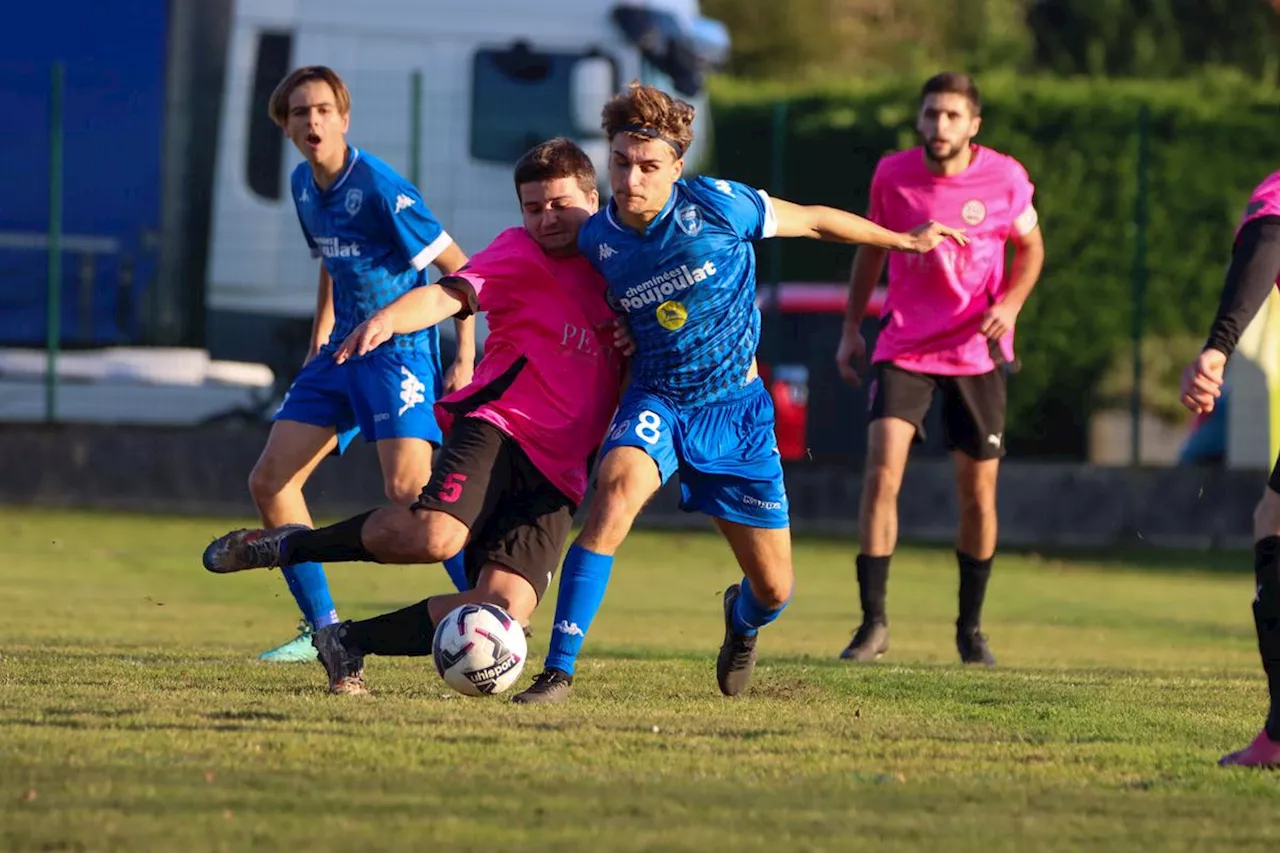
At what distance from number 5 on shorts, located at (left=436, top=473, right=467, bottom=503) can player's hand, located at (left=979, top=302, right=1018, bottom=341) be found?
311cm

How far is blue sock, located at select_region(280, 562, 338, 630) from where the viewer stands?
8.33 meters

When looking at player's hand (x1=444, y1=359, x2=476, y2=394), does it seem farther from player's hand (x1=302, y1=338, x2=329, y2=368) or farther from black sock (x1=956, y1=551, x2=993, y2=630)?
black sock (x1=956, y1=551, x2=993, y2=630)

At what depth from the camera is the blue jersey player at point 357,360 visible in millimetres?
8203

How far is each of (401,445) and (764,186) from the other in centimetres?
1077

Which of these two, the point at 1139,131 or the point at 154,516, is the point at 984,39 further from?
the point at 154,516

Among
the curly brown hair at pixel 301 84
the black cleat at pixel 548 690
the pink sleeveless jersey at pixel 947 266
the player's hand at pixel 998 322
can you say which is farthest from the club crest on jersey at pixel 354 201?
the player's hand at pixel 998 322

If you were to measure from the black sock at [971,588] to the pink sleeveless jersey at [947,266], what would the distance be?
88cm

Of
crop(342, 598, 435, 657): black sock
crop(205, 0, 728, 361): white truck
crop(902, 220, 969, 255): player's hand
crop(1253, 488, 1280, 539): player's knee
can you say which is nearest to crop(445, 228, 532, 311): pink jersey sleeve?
crop(342, 598, 435, 657): black sock

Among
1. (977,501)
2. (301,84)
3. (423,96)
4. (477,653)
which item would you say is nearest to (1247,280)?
(477,653)

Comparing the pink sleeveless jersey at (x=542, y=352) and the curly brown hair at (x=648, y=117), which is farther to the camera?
the pink sleeveless jersey at (x=542, y=352)

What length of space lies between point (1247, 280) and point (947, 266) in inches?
148

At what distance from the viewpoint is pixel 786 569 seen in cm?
743

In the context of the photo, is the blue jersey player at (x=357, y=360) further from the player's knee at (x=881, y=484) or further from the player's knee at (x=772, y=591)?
the player's knee at (x=881, y=484)

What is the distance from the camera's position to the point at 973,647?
967 cm
